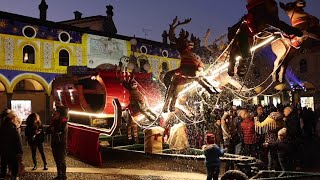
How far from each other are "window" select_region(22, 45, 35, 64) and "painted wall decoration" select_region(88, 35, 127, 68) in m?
4.42

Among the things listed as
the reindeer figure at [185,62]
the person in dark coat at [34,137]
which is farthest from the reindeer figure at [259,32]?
the person in dark coat at [34,137]

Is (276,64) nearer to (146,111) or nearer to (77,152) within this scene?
(146,111)

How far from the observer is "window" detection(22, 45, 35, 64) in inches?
940

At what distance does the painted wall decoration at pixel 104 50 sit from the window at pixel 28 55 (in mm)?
4416

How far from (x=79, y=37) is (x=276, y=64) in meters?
21.8

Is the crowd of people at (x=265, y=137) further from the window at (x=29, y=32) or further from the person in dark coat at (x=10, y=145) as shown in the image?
the window at (x=29, y=32)

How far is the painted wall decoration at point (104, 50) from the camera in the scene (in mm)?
27469

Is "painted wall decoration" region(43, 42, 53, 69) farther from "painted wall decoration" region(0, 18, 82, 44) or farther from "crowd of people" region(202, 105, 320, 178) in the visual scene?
"crowd of people" region(202, 105, 320, 178)

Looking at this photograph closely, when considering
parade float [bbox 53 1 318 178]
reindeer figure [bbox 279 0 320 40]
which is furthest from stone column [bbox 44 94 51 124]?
reindeer figure [bbox 279 0 320 40]

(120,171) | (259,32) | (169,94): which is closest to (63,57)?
(120,171)

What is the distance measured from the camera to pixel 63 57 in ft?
85.2

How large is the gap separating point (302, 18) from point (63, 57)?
2224cm

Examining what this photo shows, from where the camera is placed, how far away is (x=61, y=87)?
49.7ft

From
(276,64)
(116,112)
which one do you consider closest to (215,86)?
(276,64)
